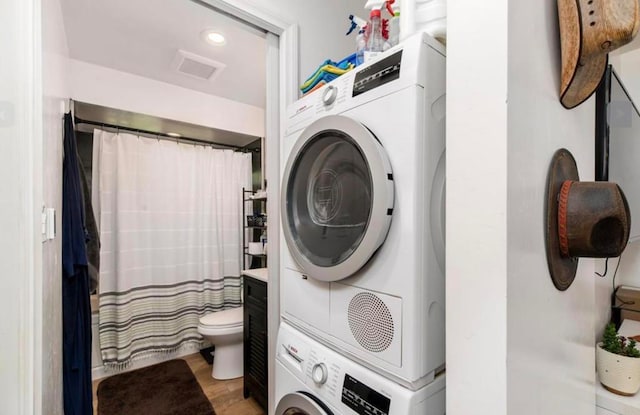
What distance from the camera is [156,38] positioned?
1.92m

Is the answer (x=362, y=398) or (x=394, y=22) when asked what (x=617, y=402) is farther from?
(x=394, y=22)

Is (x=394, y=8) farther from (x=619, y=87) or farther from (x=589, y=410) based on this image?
(x=589, y=410)

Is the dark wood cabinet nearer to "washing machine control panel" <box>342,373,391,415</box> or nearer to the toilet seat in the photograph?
the toilet seat

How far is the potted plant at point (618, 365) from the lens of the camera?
3.13 ft

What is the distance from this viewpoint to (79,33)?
185cm

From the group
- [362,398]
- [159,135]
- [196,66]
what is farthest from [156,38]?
[362,398]

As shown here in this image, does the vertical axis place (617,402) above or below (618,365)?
below

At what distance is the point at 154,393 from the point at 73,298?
3.53ft

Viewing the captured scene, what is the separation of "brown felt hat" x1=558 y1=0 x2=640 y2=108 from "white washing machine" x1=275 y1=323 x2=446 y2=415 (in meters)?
0.87

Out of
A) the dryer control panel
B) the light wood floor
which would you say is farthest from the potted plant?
the light wood floor

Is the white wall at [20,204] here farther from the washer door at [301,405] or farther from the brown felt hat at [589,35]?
the brown felt hat at [589,35]

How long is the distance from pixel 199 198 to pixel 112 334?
1.32 meters

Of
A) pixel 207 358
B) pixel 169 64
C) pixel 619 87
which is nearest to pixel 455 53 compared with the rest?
pixel 619 87

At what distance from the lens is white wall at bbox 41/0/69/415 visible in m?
1.00
